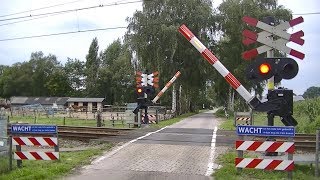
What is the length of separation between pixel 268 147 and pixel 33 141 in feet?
19.0

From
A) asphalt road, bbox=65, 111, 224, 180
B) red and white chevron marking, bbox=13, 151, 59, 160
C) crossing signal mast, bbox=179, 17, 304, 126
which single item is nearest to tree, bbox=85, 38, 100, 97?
asphalt road, bbox=65, 111, 224, 180

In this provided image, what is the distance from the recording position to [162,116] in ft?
130

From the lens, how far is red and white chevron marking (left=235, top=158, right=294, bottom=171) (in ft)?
30.9

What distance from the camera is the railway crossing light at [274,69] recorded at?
9.95 m

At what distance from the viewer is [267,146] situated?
953 centimetres

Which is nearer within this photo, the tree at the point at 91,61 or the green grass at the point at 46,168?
the green grass at the point at 46,168

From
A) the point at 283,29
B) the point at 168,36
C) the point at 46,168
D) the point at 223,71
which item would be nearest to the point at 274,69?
the point at 283,29

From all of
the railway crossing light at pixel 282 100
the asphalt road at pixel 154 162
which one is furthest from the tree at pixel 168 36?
the railway crossing light at pixel 282 100

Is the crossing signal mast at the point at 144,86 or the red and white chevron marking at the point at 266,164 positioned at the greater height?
the crossing signal mast at the point at 144,86

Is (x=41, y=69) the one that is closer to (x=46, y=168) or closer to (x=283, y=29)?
(x=46, y=168)

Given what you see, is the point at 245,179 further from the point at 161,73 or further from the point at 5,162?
the point at 161,73

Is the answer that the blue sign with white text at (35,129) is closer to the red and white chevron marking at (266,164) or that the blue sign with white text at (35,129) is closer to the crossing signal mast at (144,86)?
the red and white chevron marking at (266,164)

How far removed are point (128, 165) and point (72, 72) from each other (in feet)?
11.0

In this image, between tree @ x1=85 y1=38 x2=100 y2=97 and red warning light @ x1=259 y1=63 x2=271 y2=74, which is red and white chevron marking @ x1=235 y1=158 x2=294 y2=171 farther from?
tree @ x1=85 y1=38 x2=100 y2=97
